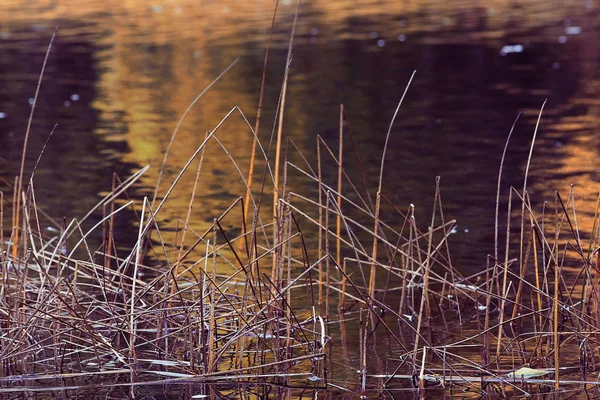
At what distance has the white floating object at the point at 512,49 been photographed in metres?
23.7

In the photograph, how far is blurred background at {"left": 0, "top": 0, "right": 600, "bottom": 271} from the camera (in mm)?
11078

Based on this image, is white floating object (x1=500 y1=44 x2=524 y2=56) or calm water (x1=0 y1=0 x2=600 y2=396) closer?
calm water (x1=0 y1=0 x2=600 y2=396)

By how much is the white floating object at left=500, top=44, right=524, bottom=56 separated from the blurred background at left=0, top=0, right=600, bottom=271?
Answer: 5 cm

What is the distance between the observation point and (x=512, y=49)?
2414 cm

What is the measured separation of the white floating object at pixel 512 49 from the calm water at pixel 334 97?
7cm

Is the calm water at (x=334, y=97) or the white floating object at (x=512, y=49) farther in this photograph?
the white floating object at (x=512, y=49)

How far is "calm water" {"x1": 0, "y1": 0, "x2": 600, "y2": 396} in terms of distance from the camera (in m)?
11.1

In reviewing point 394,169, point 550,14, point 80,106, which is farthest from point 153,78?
point 550,14

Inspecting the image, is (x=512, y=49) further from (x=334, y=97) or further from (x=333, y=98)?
(x=333, y=98)

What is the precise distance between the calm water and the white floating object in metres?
0.07

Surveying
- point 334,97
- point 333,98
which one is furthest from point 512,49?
point 333,98

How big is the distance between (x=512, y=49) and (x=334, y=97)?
7.33m

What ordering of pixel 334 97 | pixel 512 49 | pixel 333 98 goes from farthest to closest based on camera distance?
pixel 512 49 < pixel 334 97 < pixel 333 98

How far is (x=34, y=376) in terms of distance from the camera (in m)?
5.47
